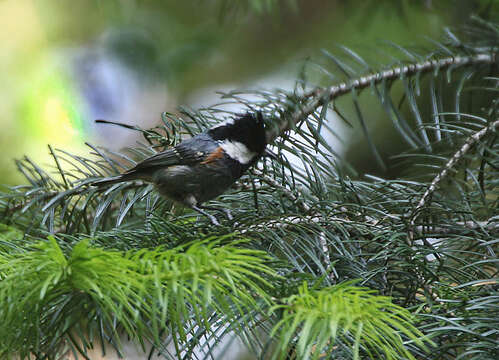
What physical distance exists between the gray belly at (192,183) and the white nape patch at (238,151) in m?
0.05

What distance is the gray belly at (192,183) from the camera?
1.23 metres

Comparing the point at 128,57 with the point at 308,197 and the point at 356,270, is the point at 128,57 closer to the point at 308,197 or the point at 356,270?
the point at 308,197

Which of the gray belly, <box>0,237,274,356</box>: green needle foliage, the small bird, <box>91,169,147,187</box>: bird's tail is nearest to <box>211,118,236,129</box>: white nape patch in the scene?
the small bird

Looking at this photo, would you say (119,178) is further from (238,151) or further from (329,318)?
(329,318)

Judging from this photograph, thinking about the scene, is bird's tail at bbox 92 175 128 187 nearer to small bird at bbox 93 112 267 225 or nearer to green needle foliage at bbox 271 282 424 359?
small bird at bbox 93 112 267 225

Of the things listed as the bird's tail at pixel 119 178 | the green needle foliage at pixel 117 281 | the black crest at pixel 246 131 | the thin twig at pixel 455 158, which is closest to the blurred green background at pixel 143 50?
the bird's tail at pixel 119 178

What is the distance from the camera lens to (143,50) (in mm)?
2350

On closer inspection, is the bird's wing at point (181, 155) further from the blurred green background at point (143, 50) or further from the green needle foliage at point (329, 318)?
the green needle foliage at point (329, 318)

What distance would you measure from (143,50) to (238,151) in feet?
4.41

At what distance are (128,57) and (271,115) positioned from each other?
1.45 m

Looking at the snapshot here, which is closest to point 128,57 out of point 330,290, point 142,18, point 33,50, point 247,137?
point 142,18

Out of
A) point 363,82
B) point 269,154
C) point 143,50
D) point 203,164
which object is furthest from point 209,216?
point 143,50

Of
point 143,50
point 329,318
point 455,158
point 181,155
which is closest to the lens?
point 329,318

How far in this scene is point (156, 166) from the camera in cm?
129
